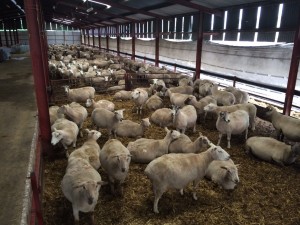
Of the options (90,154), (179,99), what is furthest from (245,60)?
(90,154)

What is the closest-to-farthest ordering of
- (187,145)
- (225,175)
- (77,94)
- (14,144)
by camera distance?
(225,175) → (14,144) → (187,145) → (77,94)

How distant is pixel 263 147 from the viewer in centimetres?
637

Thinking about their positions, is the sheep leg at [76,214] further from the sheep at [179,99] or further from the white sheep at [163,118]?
the sheep at [179,99]

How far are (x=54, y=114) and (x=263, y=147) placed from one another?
5.93 metres

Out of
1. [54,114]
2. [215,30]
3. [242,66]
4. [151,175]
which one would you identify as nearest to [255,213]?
[151,175]

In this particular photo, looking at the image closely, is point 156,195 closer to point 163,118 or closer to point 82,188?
point 82,188

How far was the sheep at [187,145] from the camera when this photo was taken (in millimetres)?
5773

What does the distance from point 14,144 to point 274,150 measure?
19.7 feet

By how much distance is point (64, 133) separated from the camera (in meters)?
6.16

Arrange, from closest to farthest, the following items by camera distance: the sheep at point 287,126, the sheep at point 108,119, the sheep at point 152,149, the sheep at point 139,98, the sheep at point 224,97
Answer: the sheep at point 152,149 < the sheep at point 287,126 < the sheep at point 108,119 < the sheep at point 139,98 < the sheep at point 224,97

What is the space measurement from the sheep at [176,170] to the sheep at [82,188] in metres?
0.99

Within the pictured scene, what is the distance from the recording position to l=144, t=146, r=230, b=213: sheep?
14.4ft

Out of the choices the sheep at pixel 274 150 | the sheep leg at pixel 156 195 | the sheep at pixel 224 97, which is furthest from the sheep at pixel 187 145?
the sheep at pixel 224 97

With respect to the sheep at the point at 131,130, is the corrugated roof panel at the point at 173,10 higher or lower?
higher
